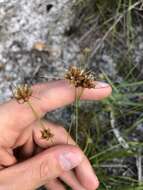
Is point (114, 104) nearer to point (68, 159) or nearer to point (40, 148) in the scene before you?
point (40, 148)

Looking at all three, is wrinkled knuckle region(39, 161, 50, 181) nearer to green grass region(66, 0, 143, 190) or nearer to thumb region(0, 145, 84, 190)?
thumb region(0, 145, 84, 190)

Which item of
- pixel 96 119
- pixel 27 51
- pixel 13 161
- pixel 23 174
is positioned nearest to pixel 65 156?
pixel 23 174

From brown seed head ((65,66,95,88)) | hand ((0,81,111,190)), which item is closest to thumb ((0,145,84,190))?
hand ((0,81,111,190))

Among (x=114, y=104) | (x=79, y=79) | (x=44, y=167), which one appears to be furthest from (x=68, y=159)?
(x=114, y=104)

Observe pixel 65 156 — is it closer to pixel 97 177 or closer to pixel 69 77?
pixel 69 77

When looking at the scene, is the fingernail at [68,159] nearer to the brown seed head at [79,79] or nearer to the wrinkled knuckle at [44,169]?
the wrinkled knuckle at [44,169]
